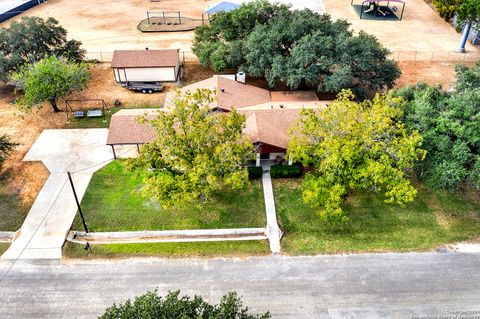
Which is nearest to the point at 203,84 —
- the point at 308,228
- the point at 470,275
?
the point at 308,228

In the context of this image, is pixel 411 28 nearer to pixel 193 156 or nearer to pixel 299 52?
pixel 299 52

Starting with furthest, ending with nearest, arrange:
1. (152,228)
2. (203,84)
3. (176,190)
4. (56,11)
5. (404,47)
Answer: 1. (56,11)
2. (404,47)
3. (203,84)
4. (152,228)
5. (176,190)

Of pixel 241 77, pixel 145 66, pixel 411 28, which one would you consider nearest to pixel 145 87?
pixel 145 66

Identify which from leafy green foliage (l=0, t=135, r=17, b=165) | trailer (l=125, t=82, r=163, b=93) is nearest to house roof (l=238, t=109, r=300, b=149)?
trailer (l=125, t=82, r=163, b=93)

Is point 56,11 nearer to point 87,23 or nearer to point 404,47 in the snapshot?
point 87,23

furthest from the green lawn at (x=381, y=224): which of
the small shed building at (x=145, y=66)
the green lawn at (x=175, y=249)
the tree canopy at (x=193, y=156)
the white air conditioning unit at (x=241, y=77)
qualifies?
the small shed building at (x=145, y=66)
